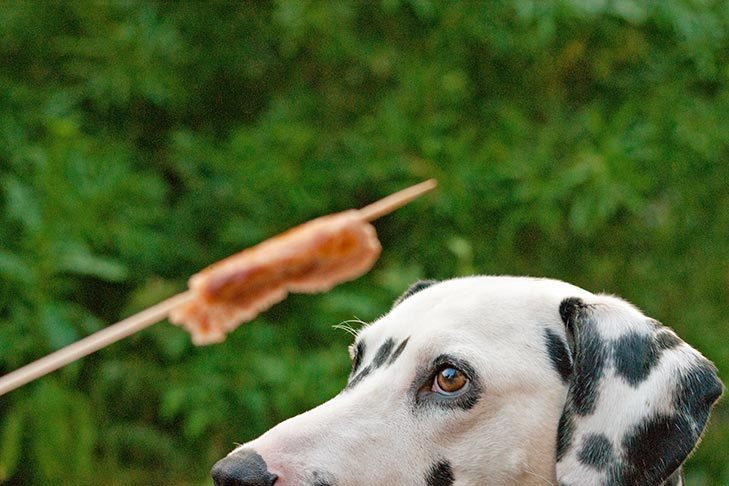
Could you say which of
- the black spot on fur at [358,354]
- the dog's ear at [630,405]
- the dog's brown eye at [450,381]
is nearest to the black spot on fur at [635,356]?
the dog's ear at [630,405]

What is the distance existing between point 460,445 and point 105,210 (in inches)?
138

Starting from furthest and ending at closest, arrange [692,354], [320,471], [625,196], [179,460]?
[179,460] → [625,196] → [692,354] → [320,471]

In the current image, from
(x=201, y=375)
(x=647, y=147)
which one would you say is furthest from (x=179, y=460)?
(x=647, y=147)

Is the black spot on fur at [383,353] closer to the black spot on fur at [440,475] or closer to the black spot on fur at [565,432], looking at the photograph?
the black spot on fur at [440,475]

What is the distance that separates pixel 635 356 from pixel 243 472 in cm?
107

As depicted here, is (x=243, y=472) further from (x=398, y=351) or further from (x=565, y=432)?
(x=565, y=432)

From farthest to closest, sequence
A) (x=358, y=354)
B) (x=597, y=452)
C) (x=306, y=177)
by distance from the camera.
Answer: (x=306, y=177) → (x=358, y=354) → (x=597, y=452)

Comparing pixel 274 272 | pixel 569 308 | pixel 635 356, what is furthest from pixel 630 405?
pixel 274 272

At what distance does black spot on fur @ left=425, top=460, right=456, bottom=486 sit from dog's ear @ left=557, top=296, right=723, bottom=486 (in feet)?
0.94

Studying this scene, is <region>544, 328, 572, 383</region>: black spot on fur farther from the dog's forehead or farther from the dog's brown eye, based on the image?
the dog's brown eye

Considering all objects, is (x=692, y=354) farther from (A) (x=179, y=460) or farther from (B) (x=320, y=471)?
(A) (x=179, y=460)

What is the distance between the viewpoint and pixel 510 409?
282 centimetres

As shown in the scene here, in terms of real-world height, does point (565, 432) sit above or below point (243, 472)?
below

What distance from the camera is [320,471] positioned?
263 centimetres
